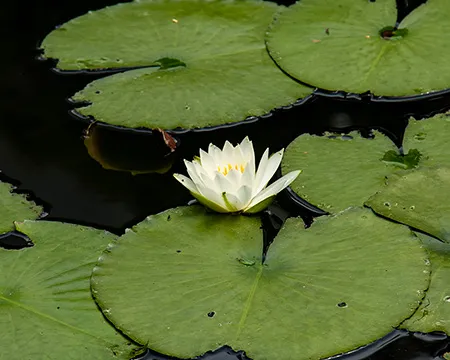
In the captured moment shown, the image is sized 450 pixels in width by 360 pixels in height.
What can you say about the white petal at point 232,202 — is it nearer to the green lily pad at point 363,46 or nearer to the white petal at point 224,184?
the white petal at point 224,184

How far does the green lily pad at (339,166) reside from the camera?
2.42 m

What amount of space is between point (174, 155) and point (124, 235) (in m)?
0.53

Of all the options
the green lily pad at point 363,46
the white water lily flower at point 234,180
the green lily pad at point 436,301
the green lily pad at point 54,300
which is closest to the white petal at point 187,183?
the white water lily flower at point 234,180

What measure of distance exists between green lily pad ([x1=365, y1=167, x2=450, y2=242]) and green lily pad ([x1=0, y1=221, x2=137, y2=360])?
832mm

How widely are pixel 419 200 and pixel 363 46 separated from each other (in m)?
0.95

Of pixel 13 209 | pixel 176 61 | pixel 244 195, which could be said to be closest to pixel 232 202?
pixel 244 195

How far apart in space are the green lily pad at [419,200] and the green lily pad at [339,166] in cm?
6

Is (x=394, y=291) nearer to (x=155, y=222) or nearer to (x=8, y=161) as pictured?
(x=155, y=222)

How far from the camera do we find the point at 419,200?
235 cm

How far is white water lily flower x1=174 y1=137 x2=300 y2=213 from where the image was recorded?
2.31m

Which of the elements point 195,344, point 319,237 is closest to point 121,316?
point 195,344

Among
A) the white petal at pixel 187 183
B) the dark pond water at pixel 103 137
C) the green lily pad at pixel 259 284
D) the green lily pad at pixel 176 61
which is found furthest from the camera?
the green lily pad at pixel 176 61

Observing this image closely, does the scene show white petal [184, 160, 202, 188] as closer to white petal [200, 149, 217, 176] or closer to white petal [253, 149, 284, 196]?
white petal [200, 149, 217, 176]

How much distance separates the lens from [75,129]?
9.63 ft
